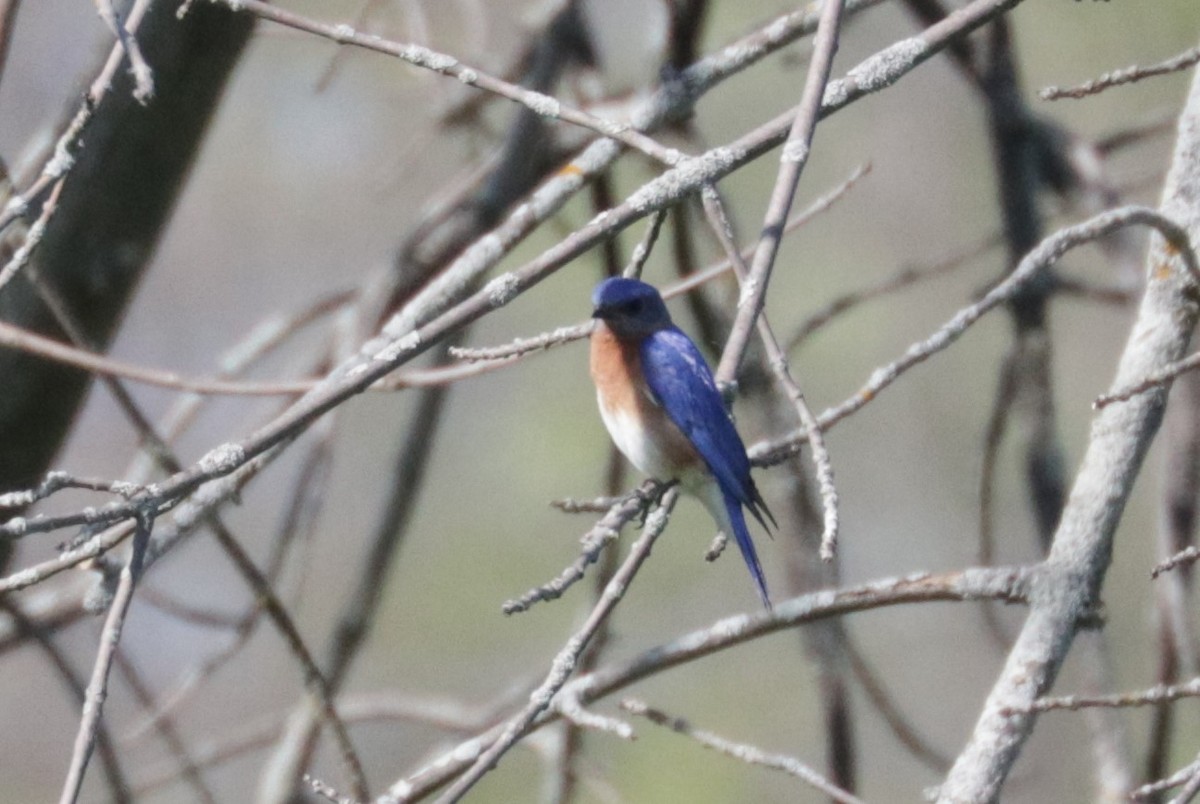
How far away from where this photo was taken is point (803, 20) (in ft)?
7.38

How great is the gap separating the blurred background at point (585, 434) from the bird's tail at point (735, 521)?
118 inches

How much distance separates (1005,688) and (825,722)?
142 centimetres

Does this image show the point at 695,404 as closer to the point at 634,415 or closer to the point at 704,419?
the point at 704,419

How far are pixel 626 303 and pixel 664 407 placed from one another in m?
0.25

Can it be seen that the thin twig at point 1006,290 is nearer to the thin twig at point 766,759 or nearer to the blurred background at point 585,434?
the thin twig at point 766,759

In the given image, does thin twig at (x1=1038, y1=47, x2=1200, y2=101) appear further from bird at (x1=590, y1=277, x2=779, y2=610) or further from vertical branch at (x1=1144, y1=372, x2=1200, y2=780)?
vertical branch at (x1=1144, y1=372, x2=1200, y2=780)

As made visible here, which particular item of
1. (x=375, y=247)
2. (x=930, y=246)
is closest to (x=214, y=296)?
(x=375, y=247)

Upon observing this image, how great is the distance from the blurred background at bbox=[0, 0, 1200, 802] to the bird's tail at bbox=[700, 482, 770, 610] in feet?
9.81

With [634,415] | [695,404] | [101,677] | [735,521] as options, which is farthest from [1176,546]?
[101,677]

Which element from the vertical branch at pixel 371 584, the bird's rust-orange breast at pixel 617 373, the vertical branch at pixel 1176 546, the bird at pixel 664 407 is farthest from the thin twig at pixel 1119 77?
the vertical branch at pixel 371 584

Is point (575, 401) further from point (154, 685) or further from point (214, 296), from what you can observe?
point (154, 685)

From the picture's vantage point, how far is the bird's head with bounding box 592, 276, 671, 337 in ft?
8.48

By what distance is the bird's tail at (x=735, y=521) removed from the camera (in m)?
2.48

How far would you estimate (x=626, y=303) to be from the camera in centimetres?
260
